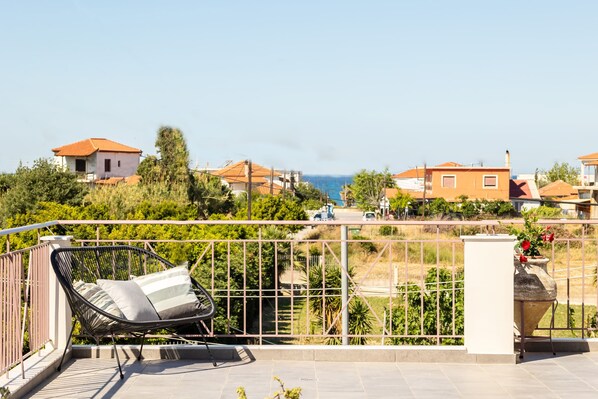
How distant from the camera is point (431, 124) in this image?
4150cm

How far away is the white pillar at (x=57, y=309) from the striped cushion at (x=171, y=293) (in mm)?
536

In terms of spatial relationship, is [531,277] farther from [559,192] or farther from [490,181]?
[559,192]

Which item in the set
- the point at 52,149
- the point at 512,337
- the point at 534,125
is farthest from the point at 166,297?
the point at 52,149

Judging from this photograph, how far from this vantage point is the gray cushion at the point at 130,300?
205 inches

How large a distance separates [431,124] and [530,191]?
3092cm

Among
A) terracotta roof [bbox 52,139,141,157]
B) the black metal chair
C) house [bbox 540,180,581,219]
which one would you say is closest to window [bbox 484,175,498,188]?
house [bbox 540,180,581,219]

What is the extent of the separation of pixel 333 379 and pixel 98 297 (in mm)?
1555

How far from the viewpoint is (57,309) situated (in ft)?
18.6

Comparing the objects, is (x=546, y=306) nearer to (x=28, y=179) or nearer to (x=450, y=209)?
(x=28, y=179)

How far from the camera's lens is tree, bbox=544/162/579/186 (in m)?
80.1

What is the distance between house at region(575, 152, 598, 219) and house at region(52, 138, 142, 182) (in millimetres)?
35421

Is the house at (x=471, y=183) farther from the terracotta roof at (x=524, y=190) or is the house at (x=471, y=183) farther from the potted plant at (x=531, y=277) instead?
the potted plant at (x=531, y=277)

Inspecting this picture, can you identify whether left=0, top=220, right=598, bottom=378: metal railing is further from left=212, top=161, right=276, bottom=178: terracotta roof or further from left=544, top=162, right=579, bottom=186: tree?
left=544, top=162, right=579, bottom=186: tree

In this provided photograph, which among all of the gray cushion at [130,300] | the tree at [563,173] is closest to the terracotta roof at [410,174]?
the tree at [563,173]
